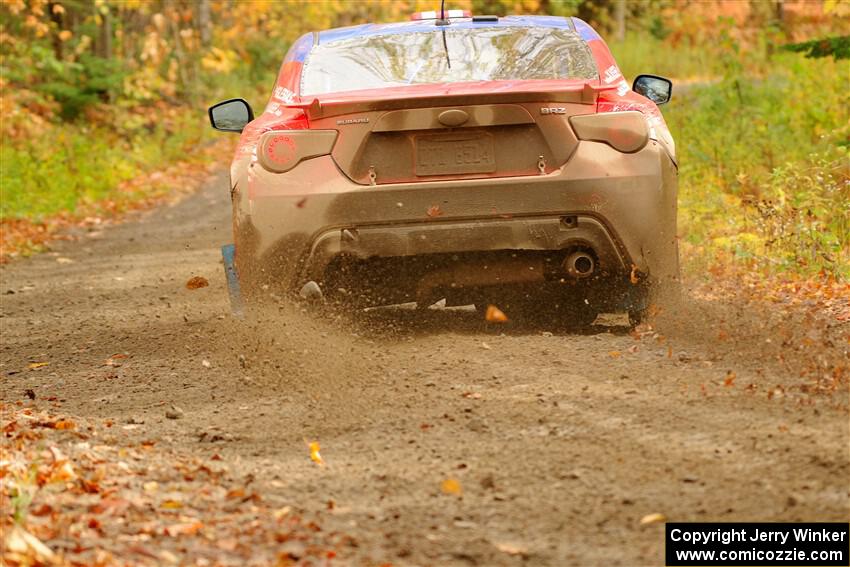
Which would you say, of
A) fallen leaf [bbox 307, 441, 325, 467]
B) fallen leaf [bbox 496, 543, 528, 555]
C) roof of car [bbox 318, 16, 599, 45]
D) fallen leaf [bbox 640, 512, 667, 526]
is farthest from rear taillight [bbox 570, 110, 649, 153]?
fallen leaf [bbox 496, 543, 528, 555]

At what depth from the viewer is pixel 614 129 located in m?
6.24

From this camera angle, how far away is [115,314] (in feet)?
30.3

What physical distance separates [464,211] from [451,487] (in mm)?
2136

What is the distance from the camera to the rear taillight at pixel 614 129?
621 centimetres

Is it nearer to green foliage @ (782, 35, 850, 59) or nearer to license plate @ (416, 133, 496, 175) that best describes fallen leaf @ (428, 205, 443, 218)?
license plate @ (416, 133, 496, 175)

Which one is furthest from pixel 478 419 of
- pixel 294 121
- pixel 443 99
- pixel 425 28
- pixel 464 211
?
pixel 425 28

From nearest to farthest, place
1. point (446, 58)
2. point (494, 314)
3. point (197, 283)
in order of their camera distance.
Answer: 1. point (446, 58)
2. point (494, 314)
3. point (197, 283)

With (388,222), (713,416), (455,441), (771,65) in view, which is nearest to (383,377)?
(388,222)

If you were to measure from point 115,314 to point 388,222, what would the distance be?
3.73 meters

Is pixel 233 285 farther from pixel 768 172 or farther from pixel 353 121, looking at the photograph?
pixel 768 172

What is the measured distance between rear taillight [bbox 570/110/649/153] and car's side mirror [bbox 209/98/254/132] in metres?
1.92

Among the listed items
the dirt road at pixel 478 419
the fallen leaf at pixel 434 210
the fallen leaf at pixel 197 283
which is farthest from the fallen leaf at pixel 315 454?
the fallen leaf at pixel 197 283

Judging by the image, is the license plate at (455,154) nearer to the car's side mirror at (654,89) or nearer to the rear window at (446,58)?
the rear window at (446,58)

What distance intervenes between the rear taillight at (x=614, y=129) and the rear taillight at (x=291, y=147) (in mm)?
1203
